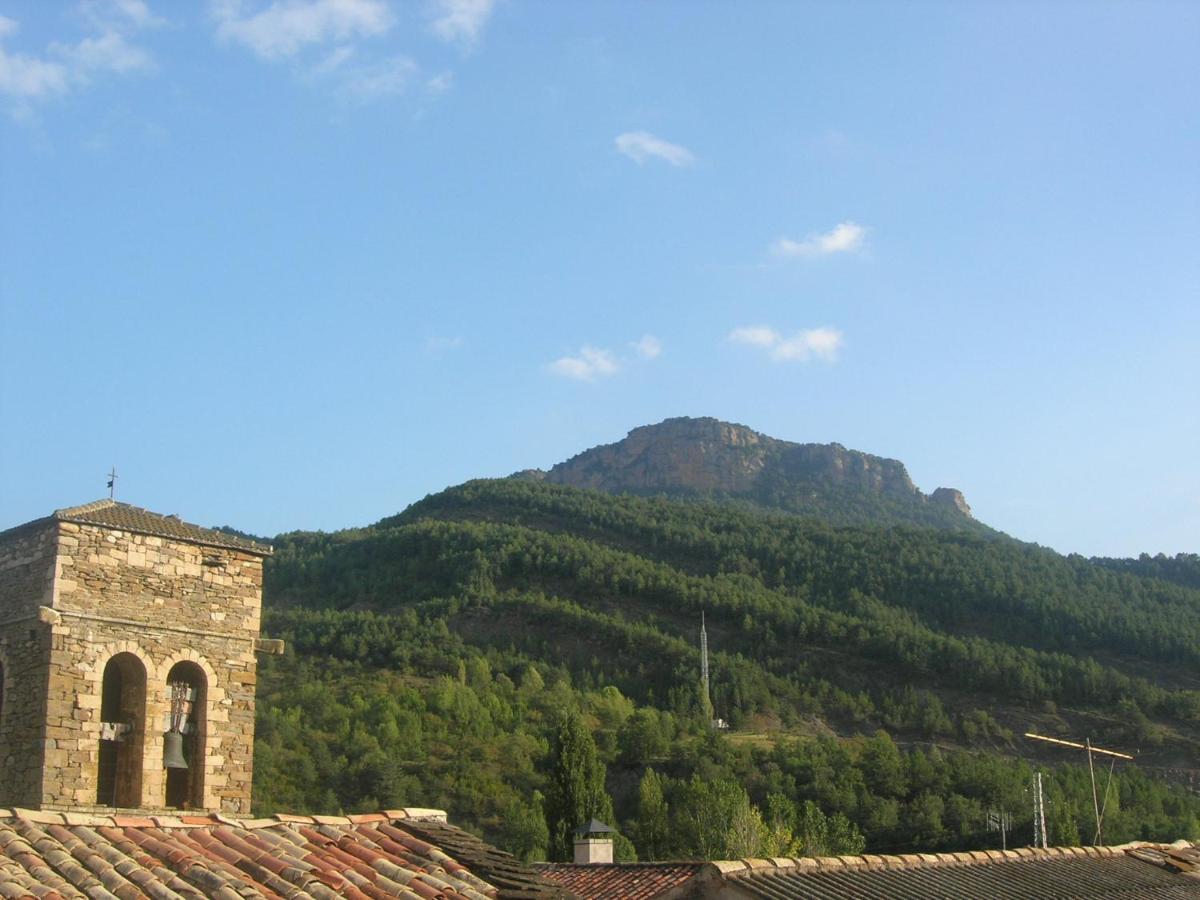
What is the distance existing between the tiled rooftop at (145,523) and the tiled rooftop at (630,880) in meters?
4.98

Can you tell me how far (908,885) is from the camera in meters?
15.2

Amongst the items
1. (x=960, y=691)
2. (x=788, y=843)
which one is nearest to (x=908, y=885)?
(x=788, y=843)

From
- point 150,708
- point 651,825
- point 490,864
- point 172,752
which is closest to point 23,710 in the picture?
point 150,708

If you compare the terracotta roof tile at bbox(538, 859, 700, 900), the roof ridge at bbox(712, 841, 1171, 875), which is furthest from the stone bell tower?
the roof ridge at bbox(712, 841, 1171, 875)

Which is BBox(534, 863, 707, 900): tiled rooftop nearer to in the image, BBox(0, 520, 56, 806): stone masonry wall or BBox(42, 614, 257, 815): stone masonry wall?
BBox(42, 614, 257, 815): stone masonry wall

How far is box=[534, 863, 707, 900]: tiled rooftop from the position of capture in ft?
48.3

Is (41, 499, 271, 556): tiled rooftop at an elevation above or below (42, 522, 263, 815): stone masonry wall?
above

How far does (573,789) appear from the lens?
40375 millimetres

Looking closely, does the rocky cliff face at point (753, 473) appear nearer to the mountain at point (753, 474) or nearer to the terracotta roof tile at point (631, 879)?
the mountain at point (753, 474)

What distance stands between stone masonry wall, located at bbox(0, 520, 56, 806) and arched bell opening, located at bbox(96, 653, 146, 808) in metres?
0.67

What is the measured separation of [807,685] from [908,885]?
62129 mm

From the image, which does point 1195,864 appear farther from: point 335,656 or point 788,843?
point 335,656

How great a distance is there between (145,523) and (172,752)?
7.64ft

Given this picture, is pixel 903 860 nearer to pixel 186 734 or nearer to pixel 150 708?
pixel 186 734
